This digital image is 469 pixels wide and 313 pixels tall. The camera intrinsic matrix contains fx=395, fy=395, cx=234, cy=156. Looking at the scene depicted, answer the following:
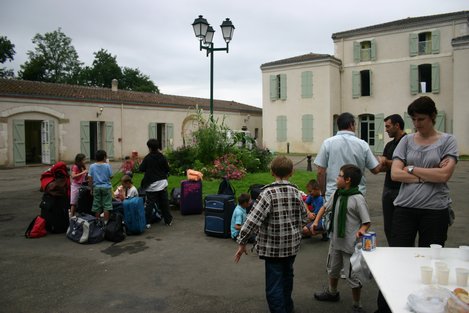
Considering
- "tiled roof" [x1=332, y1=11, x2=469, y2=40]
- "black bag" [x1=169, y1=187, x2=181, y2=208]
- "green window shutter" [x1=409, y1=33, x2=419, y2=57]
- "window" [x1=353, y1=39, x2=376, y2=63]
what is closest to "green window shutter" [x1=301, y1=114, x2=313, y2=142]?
"window" [x1=353, y1=39, x2=376, y2=63]

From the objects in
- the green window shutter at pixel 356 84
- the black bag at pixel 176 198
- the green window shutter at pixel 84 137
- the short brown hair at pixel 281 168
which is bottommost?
the black bag at pixel 176 198

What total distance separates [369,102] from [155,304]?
25612 millimetres

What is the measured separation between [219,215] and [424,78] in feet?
77.5

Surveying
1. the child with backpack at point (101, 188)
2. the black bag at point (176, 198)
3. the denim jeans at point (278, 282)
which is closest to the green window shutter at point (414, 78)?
the black bag at point (176, 198)

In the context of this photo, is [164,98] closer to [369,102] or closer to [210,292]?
[369,102]

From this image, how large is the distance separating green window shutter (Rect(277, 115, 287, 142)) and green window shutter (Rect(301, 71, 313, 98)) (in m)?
2.29

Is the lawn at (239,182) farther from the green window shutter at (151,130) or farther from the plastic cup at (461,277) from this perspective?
the green window shutter at (151,130)

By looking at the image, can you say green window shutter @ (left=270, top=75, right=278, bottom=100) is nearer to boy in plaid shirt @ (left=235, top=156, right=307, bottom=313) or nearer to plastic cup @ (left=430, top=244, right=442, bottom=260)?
boy in plaid shirt @ (left=235, top=156, right=307, bottom=313)

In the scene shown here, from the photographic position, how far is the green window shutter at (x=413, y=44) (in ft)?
82.3

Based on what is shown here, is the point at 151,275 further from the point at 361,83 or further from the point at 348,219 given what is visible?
the point at 361,83

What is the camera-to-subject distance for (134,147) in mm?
26547

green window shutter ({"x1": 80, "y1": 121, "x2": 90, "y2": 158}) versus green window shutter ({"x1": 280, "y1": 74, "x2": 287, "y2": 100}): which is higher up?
green window shutter ({"x1": 280, "y1": 74, "x2": 287, "y2": 100})

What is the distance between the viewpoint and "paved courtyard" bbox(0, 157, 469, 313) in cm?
405

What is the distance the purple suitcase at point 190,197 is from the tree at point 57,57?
46.2 m
